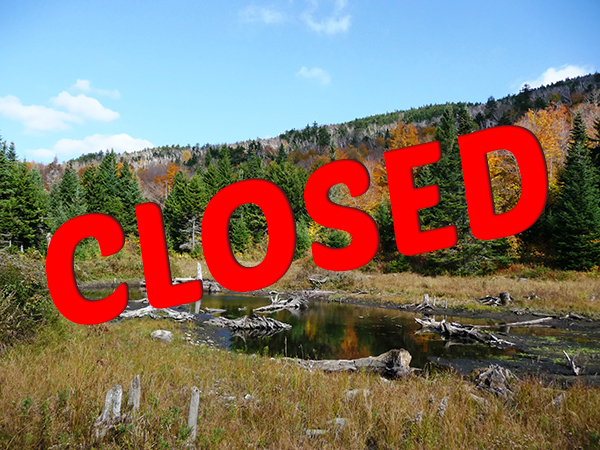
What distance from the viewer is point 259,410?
639 cm

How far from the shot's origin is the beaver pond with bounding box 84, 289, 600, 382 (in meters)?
13.9

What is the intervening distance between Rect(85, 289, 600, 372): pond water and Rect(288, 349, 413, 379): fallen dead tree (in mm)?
625

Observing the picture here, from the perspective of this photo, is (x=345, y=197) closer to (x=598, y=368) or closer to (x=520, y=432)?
A: (x=598, y=368)

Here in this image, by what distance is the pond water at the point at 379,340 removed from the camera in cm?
1485

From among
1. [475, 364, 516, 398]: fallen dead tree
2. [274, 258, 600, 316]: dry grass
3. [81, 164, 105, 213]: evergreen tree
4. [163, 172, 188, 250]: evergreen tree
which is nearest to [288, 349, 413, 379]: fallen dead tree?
[475, 364, 516, 398]: fallen dead tree

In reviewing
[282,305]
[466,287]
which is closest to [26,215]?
[282,305]

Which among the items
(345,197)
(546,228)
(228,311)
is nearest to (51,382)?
(228,311)

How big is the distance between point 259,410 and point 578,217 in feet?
122

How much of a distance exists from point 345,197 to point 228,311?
1382 inches

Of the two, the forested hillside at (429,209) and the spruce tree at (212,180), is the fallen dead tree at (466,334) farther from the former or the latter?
the spruce tree at (212,180)

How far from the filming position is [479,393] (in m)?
8.50

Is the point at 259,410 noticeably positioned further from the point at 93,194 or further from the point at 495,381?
the point at 93,194

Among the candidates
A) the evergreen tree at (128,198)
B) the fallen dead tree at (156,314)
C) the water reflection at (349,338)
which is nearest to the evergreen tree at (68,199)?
the evergreen tree at (128,198)

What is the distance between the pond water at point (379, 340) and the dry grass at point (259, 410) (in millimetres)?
3920
